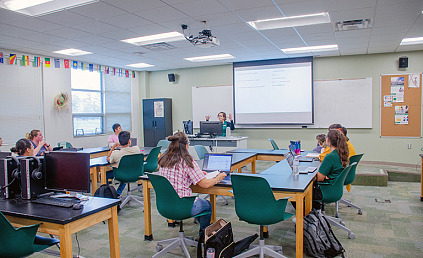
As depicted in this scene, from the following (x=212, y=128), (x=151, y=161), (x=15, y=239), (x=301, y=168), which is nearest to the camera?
(x=15, y=239)

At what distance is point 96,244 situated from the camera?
134 inches

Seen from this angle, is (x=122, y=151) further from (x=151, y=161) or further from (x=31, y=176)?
(x=31, y=176)

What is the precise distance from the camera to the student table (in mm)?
2123

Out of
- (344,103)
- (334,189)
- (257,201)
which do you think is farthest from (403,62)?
(257,201)

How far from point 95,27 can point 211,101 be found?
4678 millimetres

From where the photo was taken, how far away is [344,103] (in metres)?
7.79

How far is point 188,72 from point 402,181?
244 inches

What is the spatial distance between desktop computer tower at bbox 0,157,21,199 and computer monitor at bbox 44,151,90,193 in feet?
0.81

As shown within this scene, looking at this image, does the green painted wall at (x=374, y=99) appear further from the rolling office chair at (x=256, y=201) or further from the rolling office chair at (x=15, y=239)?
the rolling office chair at (x=15, y=239)

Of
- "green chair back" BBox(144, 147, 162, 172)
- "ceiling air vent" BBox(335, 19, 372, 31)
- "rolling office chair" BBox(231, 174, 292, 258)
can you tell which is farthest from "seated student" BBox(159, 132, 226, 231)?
"ceiling air vent" BBox(335, 19, 372, 31)

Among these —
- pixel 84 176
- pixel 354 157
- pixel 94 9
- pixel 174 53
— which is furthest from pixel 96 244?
pixel 174 53

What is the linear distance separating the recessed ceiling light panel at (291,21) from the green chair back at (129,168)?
275cm

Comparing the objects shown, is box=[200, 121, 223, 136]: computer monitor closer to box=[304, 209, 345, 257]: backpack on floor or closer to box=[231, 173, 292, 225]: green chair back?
box=[304, 209, 345, 257]: backpack on floor

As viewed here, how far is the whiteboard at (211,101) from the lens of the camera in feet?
29.6
